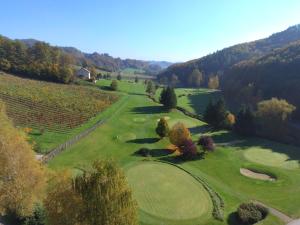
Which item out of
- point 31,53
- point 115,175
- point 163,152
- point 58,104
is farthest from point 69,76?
point 115,175

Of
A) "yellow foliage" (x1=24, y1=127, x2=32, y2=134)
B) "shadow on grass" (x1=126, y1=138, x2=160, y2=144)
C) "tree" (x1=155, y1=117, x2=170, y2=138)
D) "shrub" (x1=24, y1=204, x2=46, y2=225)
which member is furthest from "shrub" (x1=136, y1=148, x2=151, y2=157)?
"shrub" (x1=24, y1=204, x2=46, y2=225)

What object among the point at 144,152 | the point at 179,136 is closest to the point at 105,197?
the point at 144,152

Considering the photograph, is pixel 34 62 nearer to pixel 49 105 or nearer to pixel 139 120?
pixel 49 105

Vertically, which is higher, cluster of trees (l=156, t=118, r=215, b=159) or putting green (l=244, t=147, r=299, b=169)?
cluster of trees (l=156, t=118, r=215, b=159)

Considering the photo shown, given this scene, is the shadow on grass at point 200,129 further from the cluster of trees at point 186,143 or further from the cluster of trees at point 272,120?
the cluster of trees at point 186,143

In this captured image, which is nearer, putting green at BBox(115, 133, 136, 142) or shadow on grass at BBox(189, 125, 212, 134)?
putting green at BBox(115, 133, 136, 142)

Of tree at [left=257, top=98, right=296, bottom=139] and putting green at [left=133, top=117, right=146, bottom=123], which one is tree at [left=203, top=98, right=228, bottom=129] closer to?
tree at [left=257, top=98, right=296, bottom=139]
